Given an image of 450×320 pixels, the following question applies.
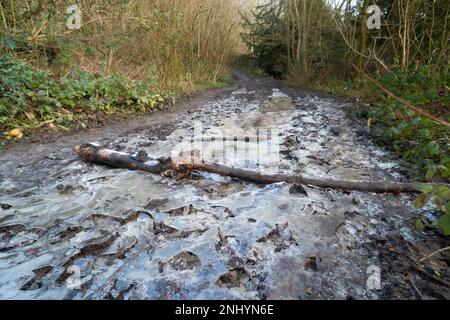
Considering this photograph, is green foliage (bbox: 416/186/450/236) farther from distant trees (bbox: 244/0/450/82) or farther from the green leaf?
distant trees (bbox: 244/0/450/82)

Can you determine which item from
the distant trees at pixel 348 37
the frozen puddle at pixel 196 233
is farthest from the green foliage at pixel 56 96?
the distant trees at pixel 348 37

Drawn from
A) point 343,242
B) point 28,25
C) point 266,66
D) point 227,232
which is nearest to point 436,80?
point 343,242

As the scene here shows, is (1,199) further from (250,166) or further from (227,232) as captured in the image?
(250,166)

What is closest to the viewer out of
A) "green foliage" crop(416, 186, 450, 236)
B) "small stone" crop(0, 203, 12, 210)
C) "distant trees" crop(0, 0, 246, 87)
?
"green foliage" crop(416, 186, 450, 236)

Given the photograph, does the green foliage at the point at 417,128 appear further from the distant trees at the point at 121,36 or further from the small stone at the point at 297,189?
the distant trees at the point at 121,36

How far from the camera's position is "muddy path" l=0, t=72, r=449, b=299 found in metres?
1.49

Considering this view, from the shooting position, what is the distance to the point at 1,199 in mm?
2336

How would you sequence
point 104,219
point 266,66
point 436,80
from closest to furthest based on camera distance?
point 104,219 → point 436,80 → point 266,66

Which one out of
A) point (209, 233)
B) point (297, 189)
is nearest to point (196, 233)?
point (209, 233)

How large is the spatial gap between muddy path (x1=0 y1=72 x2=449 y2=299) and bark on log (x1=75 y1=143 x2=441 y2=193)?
0.22ft

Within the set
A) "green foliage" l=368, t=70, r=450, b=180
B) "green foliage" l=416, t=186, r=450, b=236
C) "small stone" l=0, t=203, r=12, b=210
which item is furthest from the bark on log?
"small stone" l=0, t=203, r=12, b=210

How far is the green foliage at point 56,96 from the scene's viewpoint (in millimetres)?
3930

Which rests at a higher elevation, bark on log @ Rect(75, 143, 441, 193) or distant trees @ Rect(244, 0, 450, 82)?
distant trees @ Rect(244, 0, 450, 82)
